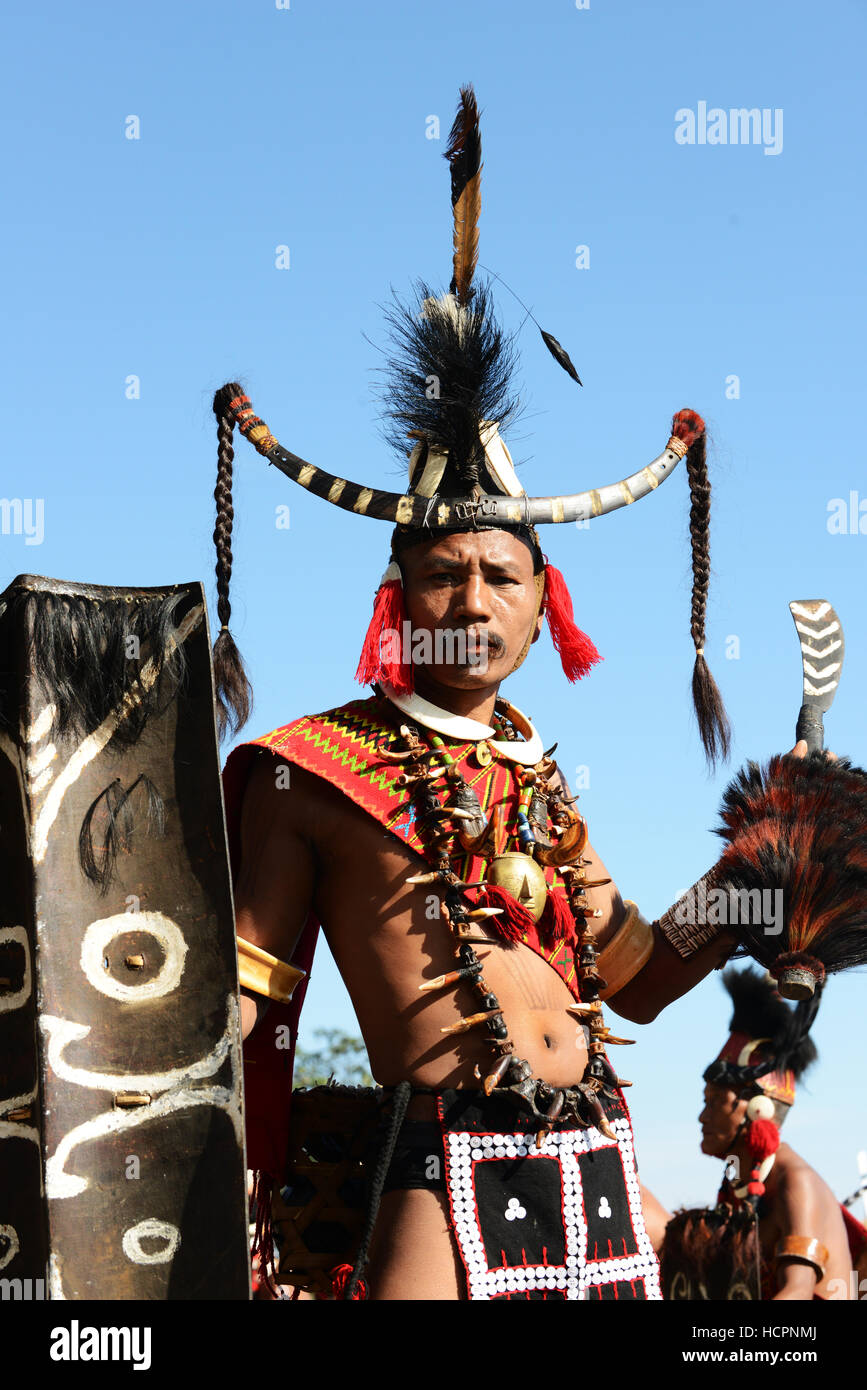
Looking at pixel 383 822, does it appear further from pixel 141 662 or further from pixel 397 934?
pixel 141 662

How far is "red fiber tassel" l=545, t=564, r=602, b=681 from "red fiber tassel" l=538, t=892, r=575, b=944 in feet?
2.65

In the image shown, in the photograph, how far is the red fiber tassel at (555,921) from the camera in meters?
4.74

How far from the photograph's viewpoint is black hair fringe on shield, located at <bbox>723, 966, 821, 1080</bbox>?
8.27 meters

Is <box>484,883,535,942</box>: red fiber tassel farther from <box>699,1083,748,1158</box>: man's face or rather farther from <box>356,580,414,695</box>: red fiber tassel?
<box>699,1083,748,1158</box>: man's face

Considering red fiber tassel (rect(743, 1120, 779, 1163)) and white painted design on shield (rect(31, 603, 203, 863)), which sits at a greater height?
white painted design on shield (rect(31, 603, 203, 863))

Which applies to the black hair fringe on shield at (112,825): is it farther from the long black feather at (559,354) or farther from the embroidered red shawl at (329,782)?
the long black feather at (559,354)

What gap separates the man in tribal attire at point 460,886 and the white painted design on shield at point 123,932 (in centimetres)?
42

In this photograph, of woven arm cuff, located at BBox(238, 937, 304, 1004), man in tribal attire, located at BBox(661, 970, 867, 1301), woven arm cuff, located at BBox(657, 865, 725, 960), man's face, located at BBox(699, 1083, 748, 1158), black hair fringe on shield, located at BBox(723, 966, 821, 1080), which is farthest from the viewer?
black hair fringe on shield, located at BBox(723, 966, 821, 1080)

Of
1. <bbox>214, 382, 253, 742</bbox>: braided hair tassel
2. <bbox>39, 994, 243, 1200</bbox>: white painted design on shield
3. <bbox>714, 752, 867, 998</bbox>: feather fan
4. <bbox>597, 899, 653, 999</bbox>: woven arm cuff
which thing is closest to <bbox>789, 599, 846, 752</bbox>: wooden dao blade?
<bbox>714, 752, 867, 998</bbox>: feather fan

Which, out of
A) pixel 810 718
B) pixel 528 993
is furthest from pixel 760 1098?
pixel 528 993

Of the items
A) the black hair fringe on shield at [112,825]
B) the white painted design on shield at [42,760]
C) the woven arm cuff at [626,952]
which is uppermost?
the white painted design on shield at [42,760]

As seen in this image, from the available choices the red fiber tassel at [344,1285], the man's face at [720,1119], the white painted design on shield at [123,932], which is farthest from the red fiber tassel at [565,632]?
the man's face at [720,1119]

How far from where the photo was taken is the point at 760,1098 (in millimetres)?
7969

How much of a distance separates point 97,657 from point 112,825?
42 centimetres
